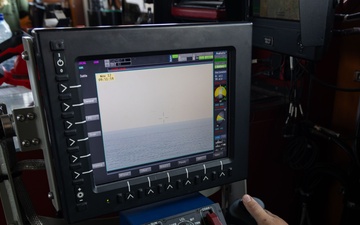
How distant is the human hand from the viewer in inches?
27.2

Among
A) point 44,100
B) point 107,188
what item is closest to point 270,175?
point 107,188

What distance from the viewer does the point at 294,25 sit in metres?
0.80

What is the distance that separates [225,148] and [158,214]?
19 centimetres

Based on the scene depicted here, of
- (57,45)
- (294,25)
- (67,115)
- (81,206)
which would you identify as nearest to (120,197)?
(81,206)

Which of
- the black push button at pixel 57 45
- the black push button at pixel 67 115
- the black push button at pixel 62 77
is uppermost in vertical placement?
the black push button at pixel 57 45

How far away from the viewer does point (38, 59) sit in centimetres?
55

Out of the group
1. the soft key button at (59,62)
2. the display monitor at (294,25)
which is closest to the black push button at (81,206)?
the soft key button at (59,62)

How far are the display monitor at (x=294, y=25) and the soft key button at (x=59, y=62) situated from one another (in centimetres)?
48

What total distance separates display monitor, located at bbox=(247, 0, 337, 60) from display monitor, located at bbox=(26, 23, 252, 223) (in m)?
0.15

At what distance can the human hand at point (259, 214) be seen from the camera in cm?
69

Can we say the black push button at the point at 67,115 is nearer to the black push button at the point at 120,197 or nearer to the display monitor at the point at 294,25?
the black push button at the point at 120,197

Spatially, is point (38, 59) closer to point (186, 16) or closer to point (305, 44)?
point (305, 44)

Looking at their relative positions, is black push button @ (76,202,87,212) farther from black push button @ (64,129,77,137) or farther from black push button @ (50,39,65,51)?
black push button @ (50,39,65,51)

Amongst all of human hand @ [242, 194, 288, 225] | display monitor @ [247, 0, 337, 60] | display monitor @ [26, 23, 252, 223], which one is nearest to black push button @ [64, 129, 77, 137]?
display monitor @ [26, 23, 252, 223]
